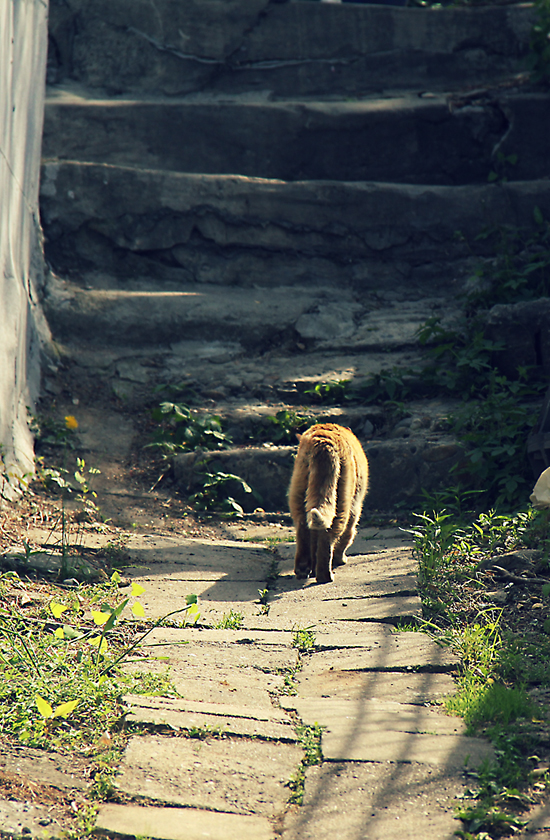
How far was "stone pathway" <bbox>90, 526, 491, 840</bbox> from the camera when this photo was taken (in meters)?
2.13

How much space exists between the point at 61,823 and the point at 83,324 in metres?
6.35

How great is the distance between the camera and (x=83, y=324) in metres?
7.84

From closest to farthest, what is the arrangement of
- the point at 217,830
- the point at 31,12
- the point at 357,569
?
the point at 217,830 < the point at 357,569 < the point at 31,12

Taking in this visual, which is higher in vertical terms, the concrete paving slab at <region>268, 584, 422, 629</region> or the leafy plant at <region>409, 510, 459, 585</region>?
the leafy plant at <region>409, 510, 459, 585</region>

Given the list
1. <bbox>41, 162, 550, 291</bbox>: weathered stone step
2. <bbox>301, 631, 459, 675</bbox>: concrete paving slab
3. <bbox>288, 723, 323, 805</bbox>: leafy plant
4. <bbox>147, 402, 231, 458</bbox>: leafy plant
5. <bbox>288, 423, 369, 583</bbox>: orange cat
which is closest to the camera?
<bbox>288, 723, 323, 805</bbox>: leafy plant

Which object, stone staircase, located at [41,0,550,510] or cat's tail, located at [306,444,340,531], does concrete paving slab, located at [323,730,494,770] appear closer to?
cat's tail, located at [306,444,340,531]

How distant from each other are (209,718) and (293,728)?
1.03 ft

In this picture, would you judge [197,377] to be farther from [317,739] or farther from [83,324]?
[317,739]

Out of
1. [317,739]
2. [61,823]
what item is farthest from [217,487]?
[61,823]

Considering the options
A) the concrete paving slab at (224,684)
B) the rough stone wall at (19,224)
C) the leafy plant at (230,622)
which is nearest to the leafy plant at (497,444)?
the leafy plant at (230,622)

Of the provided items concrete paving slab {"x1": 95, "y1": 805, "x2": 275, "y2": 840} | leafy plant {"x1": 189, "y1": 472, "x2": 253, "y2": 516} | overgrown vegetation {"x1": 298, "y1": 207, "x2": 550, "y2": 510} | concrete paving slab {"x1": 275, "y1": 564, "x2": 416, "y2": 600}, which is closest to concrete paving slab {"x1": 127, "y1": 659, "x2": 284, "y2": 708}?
concrete paving slab {"x1": 95, "y1": 805, "x2": 275, "y2": 840}

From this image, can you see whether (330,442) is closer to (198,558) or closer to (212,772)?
(198,558)

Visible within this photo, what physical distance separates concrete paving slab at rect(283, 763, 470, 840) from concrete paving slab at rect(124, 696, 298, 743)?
0.89 ft

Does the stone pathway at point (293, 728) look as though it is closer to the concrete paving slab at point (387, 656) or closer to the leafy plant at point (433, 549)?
the concrete paving slab at point (387, 656)
